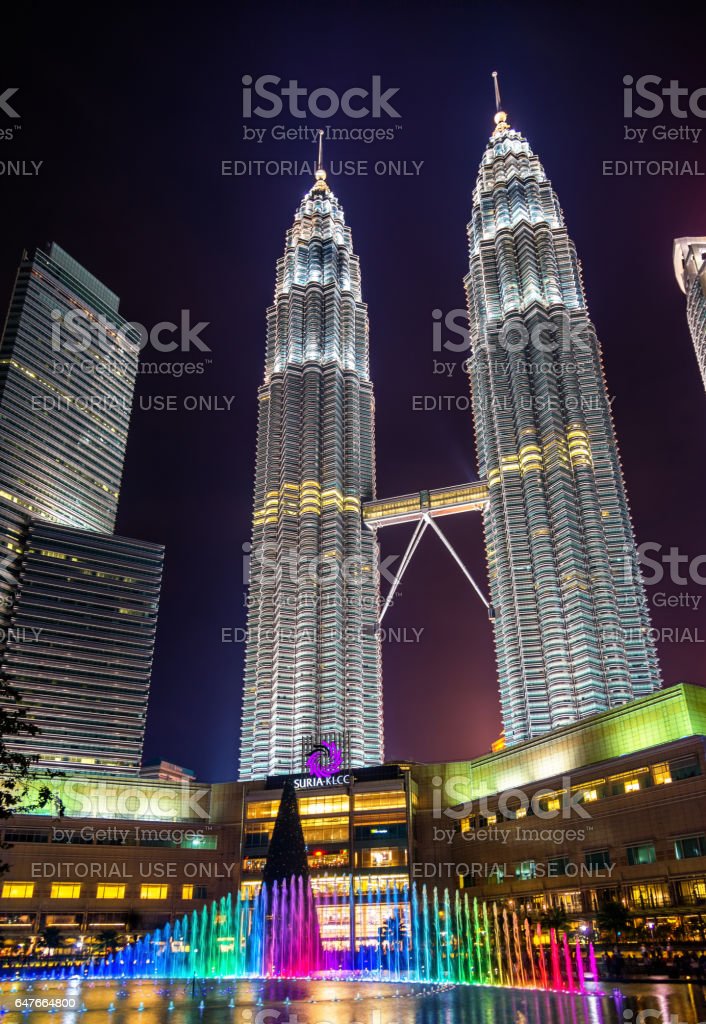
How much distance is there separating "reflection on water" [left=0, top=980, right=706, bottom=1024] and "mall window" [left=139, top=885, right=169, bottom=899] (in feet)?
227

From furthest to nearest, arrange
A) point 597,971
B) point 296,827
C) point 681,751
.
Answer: point 681,751, point 296,827, point 597,971

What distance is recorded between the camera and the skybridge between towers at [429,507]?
159 metres

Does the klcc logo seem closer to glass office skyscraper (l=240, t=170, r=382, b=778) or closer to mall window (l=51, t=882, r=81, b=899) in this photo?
glass office skyscraper (l=240, t=170, r=382, b=778)

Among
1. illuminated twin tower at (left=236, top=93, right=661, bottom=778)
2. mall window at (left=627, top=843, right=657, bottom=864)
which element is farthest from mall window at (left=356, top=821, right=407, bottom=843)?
mall window at (left=627, top=843, right=657, bottom=864)

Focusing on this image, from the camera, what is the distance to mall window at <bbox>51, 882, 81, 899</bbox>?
99.7 meters

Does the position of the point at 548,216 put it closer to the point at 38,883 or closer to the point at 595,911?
the point at 595,911

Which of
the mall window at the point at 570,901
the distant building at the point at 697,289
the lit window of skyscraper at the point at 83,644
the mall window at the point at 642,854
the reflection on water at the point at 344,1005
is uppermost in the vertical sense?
the distant building at the point at 697,289

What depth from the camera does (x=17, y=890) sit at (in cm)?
9762

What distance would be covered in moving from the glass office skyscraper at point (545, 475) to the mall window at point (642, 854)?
46940mm

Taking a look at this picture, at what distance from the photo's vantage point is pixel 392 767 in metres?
113

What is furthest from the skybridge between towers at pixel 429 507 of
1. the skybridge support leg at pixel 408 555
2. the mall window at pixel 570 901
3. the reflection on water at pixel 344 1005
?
the reflection on water at pixel 344 1005

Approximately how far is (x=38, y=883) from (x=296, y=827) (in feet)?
207

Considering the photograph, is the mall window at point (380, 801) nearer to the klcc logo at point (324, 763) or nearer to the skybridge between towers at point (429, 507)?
the klcc logo at point (324, 763)

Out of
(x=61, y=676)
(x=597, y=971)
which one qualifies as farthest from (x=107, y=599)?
(x=597, y=971)
